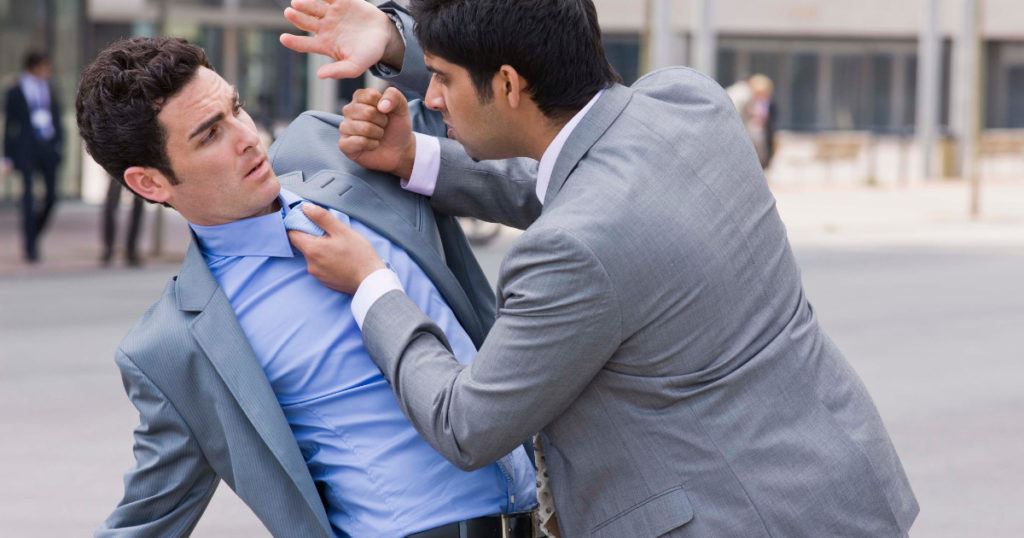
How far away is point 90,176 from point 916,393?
20702mm

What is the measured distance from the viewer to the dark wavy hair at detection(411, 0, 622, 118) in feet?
7.27

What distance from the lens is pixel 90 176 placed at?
2658 cm

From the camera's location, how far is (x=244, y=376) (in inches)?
95.9

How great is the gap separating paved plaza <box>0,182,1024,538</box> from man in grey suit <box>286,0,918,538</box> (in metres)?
3.70

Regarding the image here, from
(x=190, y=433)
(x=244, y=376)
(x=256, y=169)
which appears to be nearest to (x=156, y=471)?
(x=190, y=433)

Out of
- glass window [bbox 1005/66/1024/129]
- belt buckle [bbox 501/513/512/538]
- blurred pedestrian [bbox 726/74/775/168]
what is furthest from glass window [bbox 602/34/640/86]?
belt buckle [bbox 501/513/512/538]

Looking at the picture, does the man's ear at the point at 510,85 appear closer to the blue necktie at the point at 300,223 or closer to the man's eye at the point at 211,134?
the blue necktie at the point at 300,223

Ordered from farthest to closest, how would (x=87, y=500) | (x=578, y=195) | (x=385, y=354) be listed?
(x=87, y=500) < (x=385, y=354) < (x=578, y=195)

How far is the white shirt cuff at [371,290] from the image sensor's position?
2.41m

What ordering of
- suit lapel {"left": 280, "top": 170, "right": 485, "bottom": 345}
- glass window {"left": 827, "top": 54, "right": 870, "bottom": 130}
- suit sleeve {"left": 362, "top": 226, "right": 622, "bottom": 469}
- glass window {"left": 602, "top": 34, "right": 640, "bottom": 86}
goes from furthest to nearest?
1. glass window {"left": 827, "top": 54, "right": 870, "bottom": 130}
2. glass window {"left": 602, "top": 34, "right": 640, "bottom": 86}
3. suit lapel {"left": 280, "top": 170, "right": 485, "bottom": 345}
4. suit sleeve {"left": 362, "top": 226, "right": 622, "bottom": 469}

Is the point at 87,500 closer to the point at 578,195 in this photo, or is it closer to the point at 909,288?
the point at 578,195

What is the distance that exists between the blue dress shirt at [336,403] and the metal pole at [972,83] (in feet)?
60.5

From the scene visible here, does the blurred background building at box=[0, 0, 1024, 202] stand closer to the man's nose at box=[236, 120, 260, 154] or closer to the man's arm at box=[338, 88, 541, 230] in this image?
the man's arm at box=[338, 88, 541, 230]

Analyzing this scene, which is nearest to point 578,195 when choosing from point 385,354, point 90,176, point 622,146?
point 622,146
